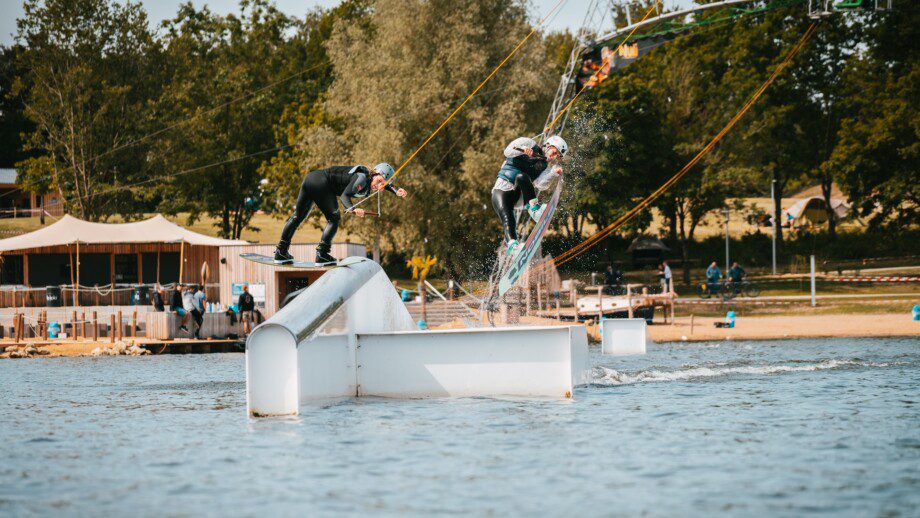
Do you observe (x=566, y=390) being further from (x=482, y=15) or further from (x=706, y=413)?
(x=482, y=15)

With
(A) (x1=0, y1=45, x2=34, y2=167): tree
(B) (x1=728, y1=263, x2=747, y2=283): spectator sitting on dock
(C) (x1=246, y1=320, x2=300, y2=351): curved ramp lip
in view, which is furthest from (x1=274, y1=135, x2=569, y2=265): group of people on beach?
(A) (x1=0, y1=45, x2=34, y2=167): tree

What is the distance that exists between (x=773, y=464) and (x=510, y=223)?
915 centimetres

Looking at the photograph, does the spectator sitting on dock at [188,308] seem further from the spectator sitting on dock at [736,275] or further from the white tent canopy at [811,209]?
the white tent canopy at [811,209]

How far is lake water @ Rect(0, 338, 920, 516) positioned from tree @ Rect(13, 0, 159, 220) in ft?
144

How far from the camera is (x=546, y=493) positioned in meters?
10.4

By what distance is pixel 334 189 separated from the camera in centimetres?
1895

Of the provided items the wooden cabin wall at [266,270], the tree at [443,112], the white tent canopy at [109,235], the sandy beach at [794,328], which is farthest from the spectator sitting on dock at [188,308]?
the sandy beach at [794,328]

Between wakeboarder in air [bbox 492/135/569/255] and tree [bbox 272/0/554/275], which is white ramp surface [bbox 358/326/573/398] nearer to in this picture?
wakeboarder in air [bbox 492/135/569/255]

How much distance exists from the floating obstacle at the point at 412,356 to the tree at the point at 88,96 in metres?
49.4

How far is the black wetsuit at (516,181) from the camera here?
65.6ft

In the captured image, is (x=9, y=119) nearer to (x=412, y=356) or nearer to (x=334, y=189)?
(x=334, y=189)

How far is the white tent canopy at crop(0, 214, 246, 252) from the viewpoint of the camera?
48031 millimetres

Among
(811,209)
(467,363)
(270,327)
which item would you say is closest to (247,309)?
(467,363)

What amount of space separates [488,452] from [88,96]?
2166 inches
